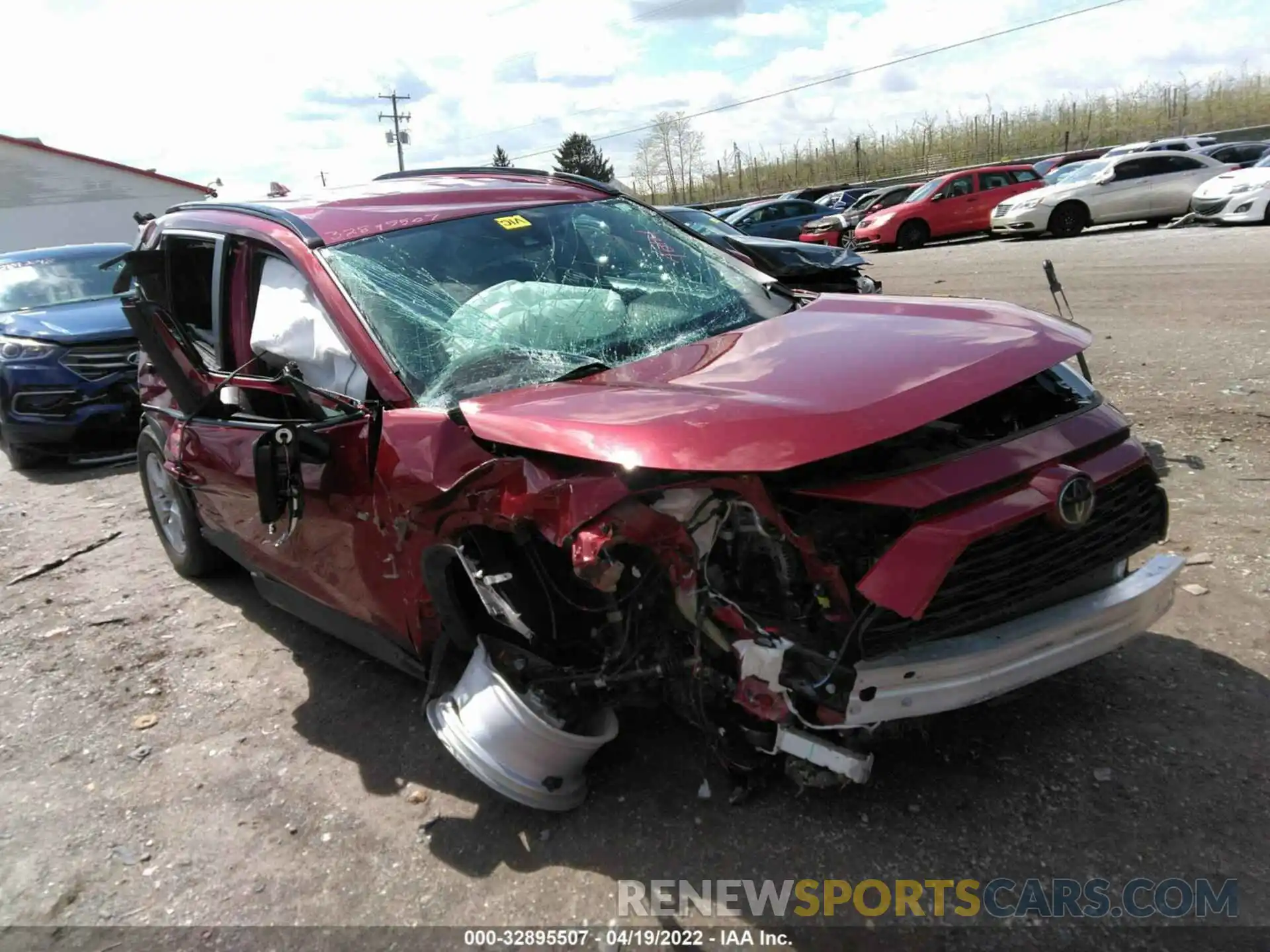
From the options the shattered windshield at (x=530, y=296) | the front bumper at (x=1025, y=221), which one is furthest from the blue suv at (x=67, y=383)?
the front bumper at (x=1025, y=221)

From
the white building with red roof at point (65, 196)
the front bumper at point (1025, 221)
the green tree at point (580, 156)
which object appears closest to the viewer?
the front bumper at point (1025, 221)

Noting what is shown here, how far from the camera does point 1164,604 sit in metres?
2.51

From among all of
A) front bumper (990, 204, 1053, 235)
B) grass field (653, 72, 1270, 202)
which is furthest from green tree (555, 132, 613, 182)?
front bumper (990, 204, 1053, 235)

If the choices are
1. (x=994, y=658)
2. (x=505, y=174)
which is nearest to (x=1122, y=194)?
(x=505, y=174)

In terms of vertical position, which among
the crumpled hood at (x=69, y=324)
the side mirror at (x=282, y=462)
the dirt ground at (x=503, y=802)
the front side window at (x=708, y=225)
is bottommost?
the dirt ground at (x=503, y=802)

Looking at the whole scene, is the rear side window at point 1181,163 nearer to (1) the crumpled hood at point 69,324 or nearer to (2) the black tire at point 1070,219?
(2) the black tire at point 1070,219

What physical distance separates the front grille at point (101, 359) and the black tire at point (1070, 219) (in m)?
16.0

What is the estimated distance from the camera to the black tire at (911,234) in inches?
775

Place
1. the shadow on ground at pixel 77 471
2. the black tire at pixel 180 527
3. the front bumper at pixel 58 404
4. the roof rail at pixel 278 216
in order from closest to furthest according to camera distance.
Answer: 1. the roof rail at pixel 278 216
2. the black tire at pixel 180 527
3. the front bumper at pixel 58 404
4. the shadow on ground at pixel 77 471

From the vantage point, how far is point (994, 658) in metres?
2.16

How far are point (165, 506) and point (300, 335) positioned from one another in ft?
7.82

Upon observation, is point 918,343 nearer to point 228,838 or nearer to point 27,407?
point 228,838

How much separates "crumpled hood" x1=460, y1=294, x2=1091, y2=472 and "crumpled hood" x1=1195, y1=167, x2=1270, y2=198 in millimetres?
14727

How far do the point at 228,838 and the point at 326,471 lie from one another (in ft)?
3.97
